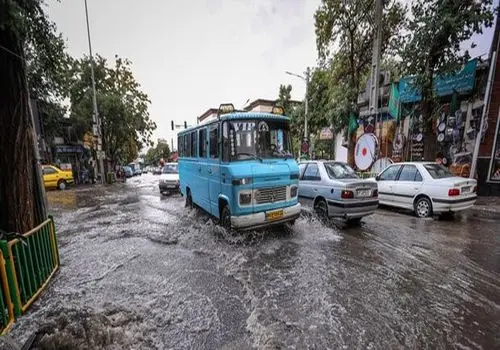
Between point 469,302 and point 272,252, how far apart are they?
10.4ft

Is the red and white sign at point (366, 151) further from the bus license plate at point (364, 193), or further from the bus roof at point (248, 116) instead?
the bus roof at point (248, 116)

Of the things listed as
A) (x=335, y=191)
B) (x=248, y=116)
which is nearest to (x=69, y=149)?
(x=248, y=116)

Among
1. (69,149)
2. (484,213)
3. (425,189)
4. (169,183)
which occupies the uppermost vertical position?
(69,149)

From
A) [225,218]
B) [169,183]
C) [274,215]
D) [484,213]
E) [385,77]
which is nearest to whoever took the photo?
[274,215]

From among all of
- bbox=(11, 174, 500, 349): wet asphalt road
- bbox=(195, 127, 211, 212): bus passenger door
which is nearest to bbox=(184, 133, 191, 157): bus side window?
bbox=(195, 127, 211, 212): bus passenger door

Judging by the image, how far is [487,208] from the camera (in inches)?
370

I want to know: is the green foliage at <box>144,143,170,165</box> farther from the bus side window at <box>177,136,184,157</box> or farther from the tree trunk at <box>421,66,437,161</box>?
the tree trunk at <box>421,66,437,161</box>

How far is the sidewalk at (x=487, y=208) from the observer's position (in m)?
8.60

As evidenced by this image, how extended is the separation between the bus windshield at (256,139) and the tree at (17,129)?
3.52 metres

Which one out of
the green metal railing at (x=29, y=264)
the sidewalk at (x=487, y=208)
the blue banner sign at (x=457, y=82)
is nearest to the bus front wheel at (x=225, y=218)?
the green metal railing at (x=29, y=264)

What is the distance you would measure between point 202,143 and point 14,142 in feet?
13.4

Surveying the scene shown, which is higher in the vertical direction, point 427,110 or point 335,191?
point 427,110

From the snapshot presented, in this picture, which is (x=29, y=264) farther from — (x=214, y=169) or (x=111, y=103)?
(x=111, y=103)

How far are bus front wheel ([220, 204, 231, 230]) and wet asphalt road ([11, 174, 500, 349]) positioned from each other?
29 cm
